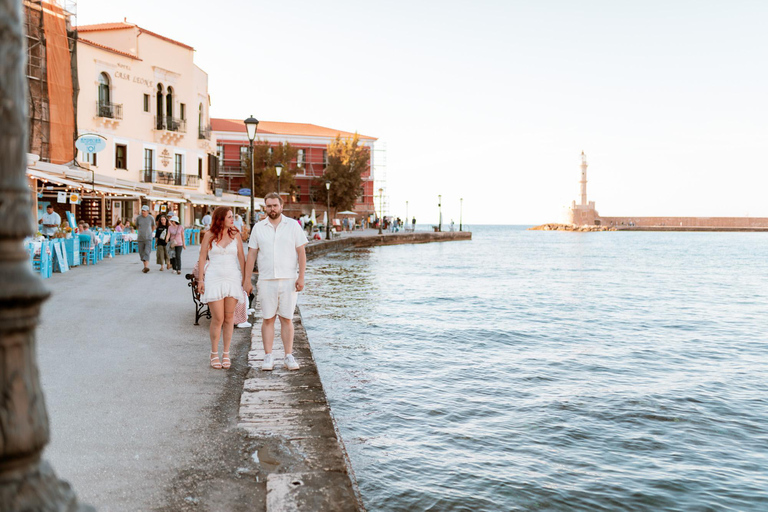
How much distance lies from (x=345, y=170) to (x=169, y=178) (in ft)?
77.7

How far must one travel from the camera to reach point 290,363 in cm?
609

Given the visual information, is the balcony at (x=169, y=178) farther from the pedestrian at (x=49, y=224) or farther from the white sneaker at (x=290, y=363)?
the white sneaker at (x=290, y=363)

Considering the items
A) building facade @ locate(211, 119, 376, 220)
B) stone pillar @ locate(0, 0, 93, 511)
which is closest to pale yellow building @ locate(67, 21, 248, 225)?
building facade @ locate(211, 119, 376, 220)

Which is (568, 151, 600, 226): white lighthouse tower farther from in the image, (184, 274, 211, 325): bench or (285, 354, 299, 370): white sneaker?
(285, 354, 299, 370): white sneaker

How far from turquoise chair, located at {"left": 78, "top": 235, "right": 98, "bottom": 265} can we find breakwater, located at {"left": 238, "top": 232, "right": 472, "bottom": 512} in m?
12.1

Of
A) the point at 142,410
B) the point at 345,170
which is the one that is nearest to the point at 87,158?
the point at 142,410

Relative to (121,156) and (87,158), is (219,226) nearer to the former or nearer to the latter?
(87,158)

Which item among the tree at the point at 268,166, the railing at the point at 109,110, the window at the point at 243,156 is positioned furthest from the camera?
the window at the point at 243,156

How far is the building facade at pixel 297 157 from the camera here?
60.5 meters

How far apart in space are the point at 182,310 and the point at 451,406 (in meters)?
4.93

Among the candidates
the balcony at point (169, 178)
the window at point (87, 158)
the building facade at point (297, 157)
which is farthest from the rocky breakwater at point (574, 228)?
the window at point (87, 158)

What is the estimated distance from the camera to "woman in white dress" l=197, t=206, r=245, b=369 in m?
6.23

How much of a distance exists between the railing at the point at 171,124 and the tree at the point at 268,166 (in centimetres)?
1420

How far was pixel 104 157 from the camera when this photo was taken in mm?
30766
